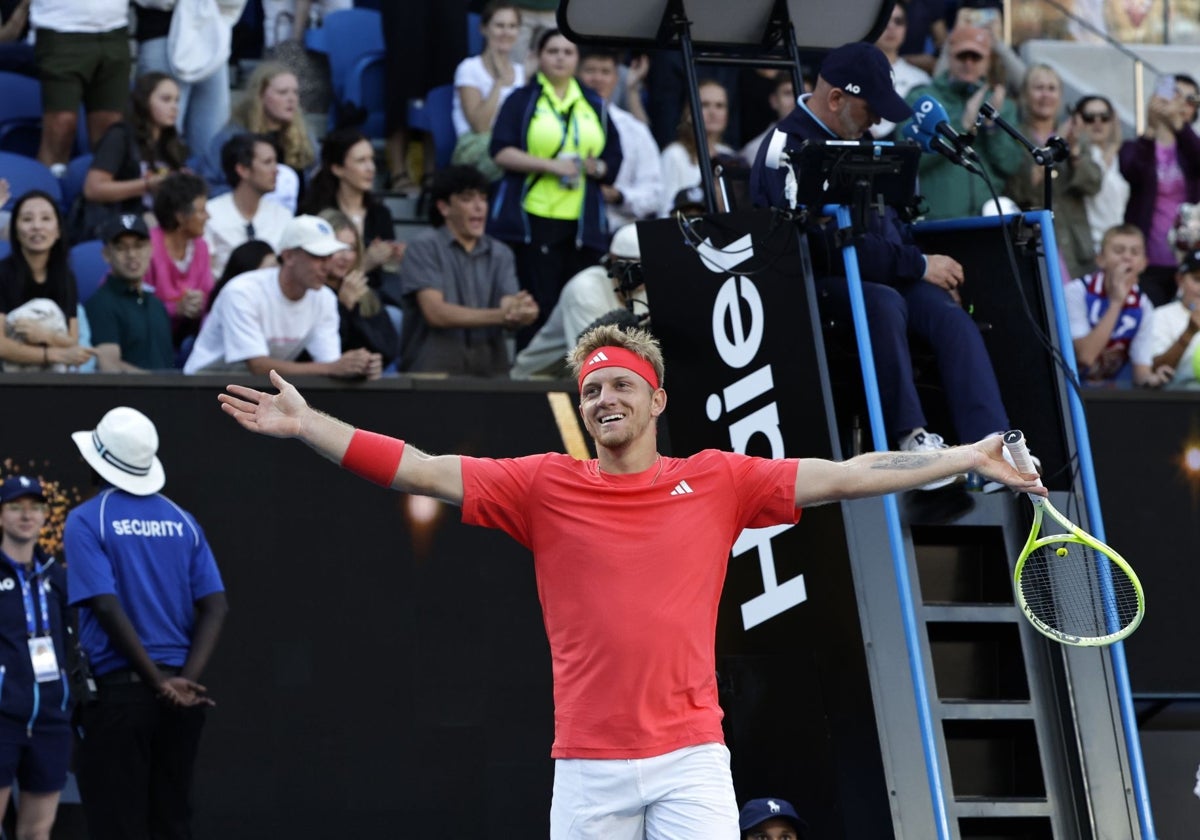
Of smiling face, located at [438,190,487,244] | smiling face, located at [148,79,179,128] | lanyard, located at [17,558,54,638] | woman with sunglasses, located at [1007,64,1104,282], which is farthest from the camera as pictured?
woman with sunglasses, located at [1007,64,1104,282]

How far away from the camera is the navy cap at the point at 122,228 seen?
379 inches

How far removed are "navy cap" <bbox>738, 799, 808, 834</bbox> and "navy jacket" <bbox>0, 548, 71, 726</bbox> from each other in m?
3.26

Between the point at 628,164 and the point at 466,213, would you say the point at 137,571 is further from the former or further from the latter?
the point at 628,164

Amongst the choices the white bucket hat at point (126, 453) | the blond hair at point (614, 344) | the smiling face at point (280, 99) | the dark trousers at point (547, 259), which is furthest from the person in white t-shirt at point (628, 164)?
the blond hair at point (614, 344)

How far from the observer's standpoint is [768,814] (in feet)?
22.8

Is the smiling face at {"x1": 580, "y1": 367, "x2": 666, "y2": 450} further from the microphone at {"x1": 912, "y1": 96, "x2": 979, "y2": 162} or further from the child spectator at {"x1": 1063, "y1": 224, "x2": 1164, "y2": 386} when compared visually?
the child spectator at {"x1": 1063, "y1": 224, "x2": 1164, "y2": 386}

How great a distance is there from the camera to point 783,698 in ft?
23.7

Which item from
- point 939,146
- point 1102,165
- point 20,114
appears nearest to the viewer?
point 939,146

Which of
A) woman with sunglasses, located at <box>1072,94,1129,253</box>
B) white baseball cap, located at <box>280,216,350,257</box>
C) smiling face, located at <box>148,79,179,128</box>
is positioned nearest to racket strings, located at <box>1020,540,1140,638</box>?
white baseball cap, located at <box>280,216,350,257</box>

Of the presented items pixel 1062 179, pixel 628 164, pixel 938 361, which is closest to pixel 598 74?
pixel 628 164

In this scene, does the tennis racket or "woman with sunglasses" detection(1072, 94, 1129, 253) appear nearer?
the tennis racket

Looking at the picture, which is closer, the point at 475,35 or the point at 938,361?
the point at 938,361

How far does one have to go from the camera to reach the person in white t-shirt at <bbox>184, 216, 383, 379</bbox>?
31.4 ft

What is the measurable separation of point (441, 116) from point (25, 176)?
247 centimetres
